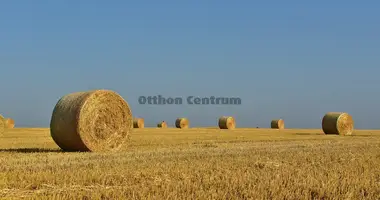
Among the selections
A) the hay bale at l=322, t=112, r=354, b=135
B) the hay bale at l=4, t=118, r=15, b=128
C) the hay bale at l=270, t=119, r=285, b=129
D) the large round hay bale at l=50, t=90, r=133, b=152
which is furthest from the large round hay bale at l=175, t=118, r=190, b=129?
the large round hay bale at l=50, t=90, r=133, b=152

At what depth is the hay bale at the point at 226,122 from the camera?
3953 cm

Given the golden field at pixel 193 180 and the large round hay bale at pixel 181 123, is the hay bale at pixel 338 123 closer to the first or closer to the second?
the large round hay bale at pixel 181 123

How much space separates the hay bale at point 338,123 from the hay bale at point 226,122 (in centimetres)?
1148

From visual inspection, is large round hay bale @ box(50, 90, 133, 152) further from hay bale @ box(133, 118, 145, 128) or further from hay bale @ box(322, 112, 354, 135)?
hay bale @ box(133, 118, 145, 128)

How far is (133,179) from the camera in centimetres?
698

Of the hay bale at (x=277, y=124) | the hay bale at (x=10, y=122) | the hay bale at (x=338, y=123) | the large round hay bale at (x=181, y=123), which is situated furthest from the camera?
the hay bale at (x=277, y=124)

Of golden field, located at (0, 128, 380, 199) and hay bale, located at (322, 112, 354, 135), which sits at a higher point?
hay bale, located at (322, 112, 354, 135)

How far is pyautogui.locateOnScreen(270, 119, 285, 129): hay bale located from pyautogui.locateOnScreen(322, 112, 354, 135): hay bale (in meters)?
14.9

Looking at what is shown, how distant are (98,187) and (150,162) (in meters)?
3.15

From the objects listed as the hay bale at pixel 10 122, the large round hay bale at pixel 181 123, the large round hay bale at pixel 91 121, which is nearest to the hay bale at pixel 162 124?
the large round hay bale at pixel 181 123

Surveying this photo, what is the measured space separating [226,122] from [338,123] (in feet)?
41.4

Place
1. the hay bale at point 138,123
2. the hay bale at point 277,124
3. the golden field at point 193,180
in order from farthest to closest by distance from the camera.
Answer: the hay bale at point 277,124, the hay bale at point 138,123, the golden field at point 193,180

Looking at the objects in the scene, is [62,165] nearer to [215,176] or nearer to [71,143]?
[215,176]

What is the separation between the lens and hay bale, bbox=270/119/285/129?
144 ft
